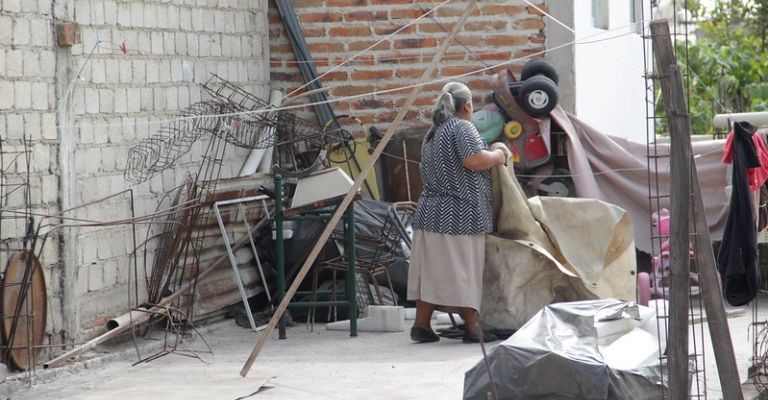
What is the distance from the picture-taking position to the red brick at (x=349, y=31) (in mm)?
11758

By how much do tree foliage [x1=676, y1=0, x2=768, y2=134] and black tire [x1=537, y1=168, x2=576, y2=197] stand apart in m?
11.2

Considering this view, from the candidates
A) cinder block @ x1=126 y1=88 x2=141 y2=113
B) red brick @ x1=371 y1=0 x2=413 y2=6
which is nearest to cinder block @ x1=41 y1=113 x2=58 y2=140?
cinder block @ x1=126 y1=88 x2=141 y2=113

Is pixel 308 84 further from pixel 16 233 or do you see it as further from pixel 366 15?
pixel 16 233

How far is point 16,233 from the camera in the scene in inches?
307

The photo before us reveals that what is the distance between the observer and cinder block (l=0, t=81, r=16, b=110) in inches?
303

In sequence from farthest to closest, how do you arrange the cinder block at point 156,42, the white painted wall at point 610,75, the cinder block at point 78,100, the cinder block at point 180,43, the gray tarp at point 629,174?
the white painted wall at point 610,75 → the gray tarp at point 629,174 → the cinder block at point 180,43 → the cinder block at point 156,42 → the cinder block at point 78,100

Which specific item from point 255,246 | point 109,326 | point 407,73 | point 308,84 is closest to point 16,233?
point 109,326

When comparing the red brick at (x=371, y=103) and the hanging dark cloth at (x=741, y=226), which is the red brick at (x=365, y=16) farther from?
the hanging dark cloth at (x=741, y=226)

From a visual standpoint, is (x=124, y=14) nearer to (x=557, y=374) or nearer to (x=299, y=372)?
(x=299, y=372)

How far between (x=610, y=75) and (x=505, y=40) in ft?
7.05

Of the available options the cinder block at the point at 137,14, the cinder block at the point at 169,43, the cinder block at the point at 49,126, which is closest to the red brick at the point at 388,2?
the cinder block at the point at 169,43

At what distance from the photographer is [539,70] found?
436 inches

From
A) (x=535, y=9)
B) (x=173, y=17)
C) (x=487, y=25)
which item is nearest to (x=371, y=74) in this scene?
(x=487, y=25)

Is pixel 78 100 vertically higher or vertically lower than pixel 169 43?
lower
